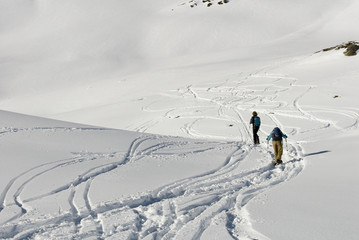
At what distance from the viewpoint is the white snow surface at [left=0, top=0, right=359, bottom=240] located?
21.6ft

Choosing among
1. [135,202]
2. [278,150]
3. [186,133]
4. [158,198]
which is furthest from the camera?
[186,133]

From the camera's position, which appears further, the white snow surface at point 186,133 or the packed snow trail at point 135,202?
the white snow surface at point 186,133

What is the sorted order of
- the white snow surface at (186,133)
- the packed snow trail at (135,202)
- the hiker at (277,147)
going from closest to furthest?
the packed snow trail at (135,202)
the white snow surface at (186,133)
the hiker at (277,147)

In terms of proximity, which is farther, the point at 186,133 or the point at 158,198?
the point at 186,133

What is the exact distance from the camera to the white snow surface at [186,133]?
6586mm

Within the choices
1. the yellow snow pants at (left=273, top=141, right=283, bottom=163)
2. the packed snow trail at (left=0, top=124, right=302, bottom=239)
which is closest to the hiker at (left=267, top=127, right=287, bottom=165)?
the yellow snow pants at (left=273, top=141, right=283, bottom=163)

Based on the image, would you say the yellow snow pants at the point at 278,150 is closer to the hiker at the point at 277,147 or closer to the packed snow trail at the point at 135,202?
the hiker at the point at 277,147

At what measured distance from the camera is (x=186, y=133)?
19016 millimetres

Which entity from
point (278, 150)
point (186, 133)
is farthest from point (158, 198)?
point (186, 133)

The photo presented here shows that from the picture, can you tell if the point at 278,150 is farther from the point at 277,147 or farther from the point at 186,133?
the point at 186,133

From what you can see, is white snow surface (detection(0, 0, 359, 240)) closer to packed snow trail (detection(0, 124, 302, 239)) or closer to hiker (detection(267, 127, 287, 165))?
packed snow trail (detection(0, 124, 302, 239))

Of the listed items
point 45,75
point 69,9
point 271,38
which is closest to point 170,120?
point 45,75

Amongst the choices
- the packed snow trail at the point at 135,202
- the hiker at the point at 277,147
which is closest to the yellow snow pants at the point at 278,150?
the hiker at the point at 277,147

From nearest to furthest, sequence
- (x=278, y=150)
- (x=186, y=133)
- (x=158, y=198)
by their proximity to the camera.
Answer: (x=158, y=198)
(x=278, y=150)
(x=186, y=133)
